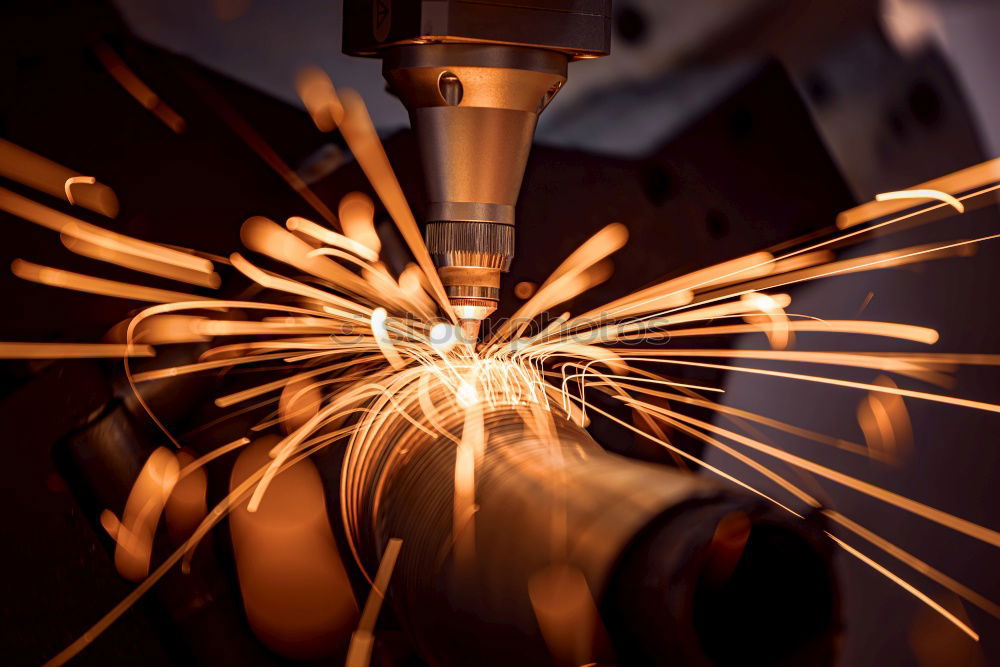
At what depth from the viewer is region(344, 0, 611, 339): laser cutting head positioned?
0.51 meters

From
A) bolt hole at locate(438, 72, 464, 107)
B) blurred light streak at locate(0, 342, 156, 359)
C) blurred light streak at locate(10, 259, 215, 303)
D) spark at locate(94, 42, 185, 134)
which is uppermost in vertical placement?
spark at locate(94, 42, 185, 134)

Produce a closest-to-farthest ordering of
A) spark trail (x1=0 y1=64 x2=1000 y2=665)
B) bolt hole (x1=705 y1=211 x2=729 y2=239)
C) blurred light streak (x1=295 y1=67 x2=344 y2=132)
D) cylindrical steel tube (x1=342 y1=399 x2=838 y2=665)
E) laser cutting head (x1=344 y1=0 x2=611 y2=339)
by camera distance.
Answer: cylindrical steel tube (x1=342 y1=399 x2=838 y2=665) → laser cutting head (x1=344 y1=0 x2=611 y2=339) → spark trail (x1=0 y1=64 x2=1000 y2=665) → blurred light streak (x1=295 y1=67 x2=344 y2=132) → bolt hole (x1=705 y1=211 x2=729 y2=239)

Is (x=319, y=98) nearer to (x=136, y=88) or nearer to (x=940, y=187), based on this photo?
(x=136, y=88)

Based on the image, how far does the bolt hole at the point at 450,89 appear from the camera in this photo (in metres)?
0.53

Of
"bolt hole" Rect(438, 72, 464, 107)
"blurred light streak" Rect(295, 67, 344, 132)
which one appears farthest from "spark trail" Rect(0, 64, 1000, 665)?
"bolt hole" Rect(438, 72, 464, 107)

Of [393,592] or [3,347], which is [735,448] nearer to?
[393,592]

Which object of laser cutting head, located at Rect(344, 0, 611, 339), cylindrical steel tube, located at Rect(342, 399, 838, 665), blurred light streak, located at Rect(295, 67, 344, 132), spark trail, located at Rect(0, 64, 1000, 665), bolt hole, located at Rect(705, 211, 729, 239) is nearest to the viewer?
cylindrical steel tube, located at Rect(342, 399, 838, 665)

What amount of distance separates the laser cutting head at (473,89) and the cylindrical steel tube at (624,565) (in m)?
0.13

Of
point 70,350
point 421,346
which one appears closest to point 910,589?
point 421,346

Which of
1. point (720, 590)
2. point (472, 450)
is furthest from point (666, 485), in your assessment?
point (472, 450)

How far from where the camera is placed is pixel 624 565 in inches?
15.2

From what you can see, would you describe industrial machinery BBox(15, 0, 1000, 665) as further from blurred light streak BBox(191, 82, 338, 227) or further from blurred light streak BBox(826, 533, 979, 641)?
blurred light streak BBox(826, 533, 979, 641)

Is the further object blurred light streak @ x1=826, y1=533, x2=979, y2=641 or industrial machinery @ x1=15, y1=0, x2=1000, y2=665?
blurred light streak @ x1=826, y1=533, x2=979, y2=641

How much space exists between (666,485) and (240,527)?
338 millimetres
